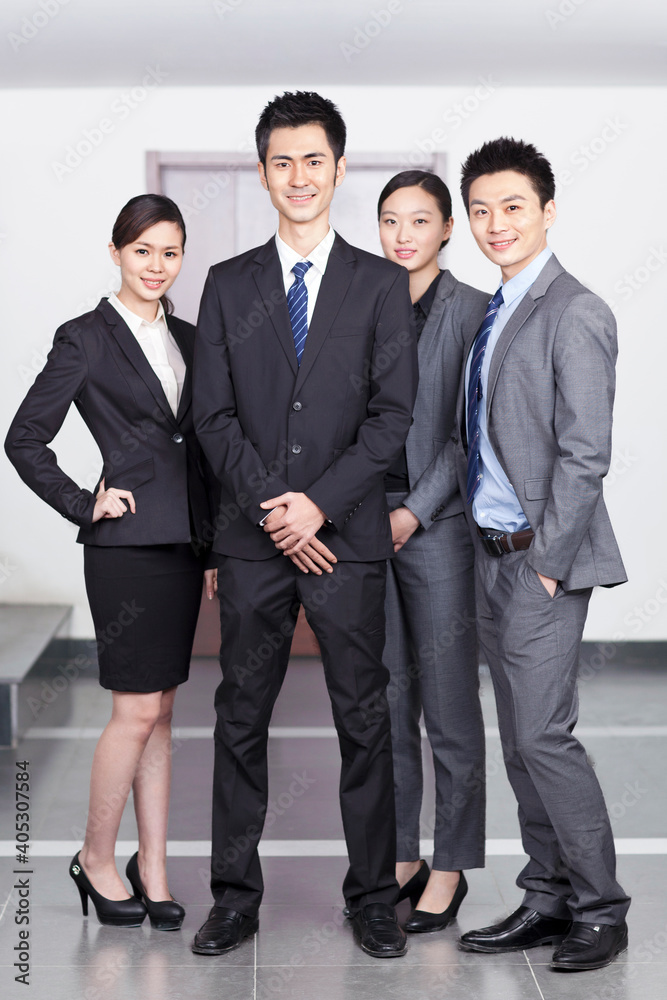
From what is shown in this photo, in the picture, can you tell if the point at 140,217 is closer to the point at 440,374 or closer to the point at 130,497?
the point at 130,497

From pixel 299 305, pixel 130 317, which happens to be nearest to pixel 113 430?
pixel 130 317

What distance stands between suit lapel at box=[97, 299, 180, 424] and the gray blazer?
0.59 meters

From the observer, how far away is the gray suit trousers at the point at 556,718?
226cm

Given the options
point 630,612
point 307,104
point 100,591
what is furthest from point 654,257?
point 100,591

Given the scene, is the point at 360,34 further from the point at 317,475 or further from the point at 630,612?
the point at 630,612

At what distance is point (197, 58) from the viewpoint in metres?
4.63

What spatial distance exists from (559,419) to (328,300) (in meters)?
0.57

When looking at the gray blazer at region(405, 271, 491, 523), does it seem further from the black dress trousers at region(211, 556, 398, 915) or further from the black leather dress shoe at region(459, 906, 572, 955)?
the black leather dress shoe at region(459, 906, 572, 955)

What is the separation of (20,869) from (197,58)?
136 inches

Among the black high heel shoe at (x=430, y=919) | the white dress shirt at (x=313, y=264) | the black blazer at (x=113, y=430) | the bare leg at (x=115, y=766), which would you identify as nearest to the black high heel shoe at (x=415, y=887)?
the black high heel shoe at (x=430, y=919)

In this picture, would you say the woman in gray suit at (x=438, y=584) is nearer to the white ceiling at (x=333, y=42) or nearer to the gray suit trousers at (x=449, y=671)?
the gray suit trousers at (x=449, y=671)

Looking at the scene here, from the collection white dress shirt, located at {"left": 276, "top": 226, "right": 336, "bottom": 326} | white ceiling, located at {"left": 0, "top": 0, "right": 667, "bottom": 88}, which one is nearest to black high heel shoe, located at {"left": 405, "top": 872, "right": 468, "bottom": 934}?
white dress shirt, located at {"left": 276, "top": 226, "right": 336, "bottom": 326}

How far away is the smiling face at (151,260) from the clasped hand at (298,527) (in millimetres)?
627

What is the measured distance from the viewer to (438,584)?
2512 mm
